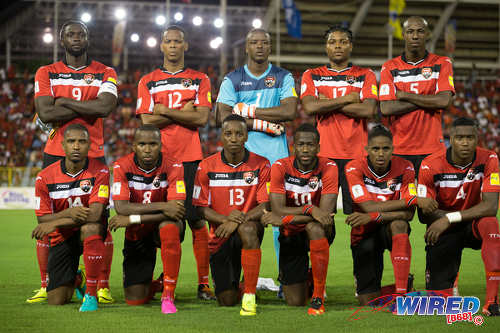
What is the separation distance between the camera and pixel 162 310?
545cm

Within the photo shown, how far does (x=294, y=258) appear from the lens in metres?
5.91

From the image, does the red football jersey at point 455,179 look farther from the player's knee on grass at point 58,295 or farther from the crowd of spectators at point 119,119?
the crowd of spectators at point 119,119

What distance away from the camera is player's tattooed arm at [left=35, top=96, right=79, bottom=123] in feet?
20.1

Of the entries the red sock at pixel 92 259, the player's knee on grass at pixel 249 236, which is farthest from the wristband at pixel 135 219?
the player's knee on grass at pixel 249 236

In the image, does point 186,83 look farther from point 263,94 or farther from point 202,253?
point 202,253

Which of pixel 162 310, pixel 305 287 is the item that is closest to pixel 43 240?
pixel 162 310

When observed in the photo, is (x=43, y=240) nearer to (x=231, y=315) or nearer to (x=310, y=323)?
(x=231, y=315)

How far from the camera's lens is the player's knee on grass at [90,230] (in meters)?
5.58

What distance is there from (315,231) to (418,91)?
1.84 m

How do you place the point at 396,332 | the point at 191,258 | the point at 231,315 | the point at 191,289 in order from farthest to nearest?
the point at 191,258 → the point at 191,289 → the point at 231,315 → the point at 396,332

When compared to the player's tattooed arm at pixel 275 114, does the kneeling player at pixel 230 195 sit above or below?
below

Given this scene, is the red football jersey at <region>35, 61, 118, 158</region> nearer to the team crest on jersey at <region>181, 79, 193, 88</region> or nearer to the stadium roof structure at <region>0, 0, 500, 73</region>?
the team crest on jersey at <region>181, 79, 193, 88</region>

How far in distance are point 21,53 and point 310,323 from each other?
35.9 metres

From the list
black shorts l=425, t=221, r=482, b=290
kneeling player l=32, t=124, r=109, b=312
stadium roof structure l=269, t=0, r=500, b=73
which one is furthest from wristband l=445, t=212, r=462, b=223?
stadium roof structure l=269, t=0, r=500, b=73
